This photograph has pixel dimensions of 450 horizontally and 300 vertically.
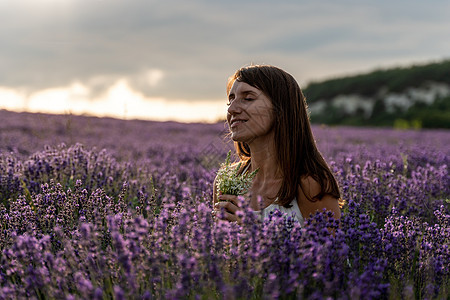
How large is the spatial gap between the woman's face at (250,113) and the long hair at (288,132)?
46 millimetres

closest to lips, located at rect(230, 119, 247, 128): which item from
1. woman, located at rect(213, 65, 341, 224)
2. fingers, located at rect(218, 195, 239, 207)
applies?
woman, located at rect(213, 65, 341, 224)

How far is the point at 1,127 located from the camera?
10812 mm

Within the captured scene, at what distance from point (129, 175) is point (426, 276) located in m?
3.17

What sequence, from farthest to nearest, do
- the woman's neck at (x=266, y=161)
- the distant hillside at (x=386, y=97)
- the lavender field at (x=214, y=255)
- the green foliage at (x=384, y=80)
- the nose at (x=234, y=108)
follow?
the green foliage at (x=384, y=80), the distant hillside at (x=386, y=97), the woman's neck at (x=266, y=161), the nose at (x=234, y=108), the lavender field at (x=214, y=255)

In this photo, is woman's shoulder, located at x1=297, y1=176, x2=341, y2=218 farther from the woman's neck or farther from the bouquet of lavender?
the bouquet of lavender

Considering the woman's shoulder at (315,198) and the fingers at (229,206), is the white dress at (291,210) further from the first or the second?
the fingers at (229,206)

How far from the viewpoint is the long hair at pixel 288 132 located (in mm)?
2871

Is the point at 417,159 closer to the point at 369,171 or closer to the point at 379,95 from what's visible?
the point at 369,171

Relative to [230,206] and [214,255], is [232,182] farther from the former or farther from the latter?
[214,255]

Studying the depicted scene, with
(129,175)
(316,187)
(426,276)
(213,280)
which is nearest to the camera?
(213,280)

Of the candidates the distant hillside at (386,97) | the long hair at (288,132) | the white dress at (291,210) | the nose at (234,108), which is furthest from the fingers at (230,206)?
the distant hillside at (386,97)

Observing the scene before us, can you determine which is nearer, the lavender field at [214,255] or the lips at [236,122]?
the lavender field at [214,255]

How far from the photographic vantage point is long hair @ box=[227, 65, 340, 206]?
287 cm

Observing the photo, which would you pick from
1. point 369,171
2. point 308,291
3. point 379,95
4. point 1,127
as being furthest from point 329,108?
point 308,291
